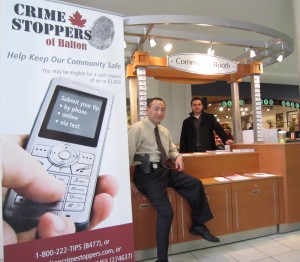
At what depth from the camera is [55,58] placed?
6.14 ft

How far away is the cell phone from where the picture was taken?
174 centimetres

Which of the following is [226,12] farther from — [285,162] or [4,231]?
[4,231]

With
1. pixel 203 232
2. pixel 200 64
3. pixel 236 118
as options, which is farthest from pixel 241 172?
pixel 200 64

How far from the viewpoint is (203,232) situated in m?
2.53

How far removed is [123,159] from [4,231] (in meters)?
0.94

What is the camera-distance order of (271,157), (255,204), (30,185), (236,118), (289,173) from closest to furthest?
(30,185) → (255,204) → (289,173) → (271,157) → (236,118)

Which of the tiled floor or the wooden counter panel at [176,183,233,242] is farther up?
the wooden counter panel at [176,183,233,242]

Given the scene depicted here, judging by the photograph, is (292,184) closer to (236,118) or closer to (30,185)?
(236,118)

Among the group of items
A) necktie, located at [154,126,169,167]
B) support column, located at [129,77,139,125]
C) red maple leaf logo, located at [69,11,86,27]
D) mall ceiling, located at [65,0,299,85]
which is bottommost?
necktie, located at [154,126,169,167]

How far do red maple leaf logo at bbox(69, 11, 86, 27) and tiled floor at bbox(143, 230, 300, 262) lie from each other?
7.45 feet

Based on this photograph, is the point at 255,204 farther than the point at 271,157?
No

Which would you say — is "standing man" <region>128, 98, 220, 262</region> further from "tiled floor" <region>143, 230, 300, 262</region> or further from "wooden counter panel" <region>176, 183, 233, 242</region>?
"tiled floor" <region>143, 230, 300, 262</region>

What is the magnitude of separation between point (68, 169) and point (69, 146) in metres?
0.17

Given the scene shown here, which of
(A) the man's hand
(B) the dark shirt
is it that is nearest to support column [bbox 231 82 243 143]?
(B) the dark shirt
